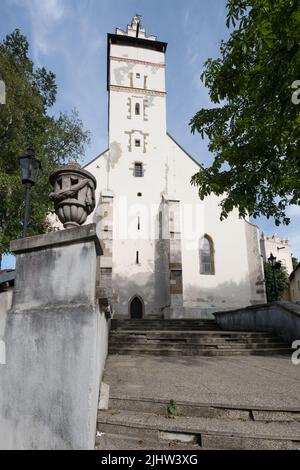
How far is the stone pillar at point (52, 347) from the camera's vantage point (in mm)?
2826

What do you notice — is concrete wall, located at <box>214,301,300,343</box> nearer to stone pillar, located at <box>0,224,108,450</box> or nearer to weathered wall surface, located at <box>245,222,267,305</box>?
stone pillar, located at <box>0,224,108,450</box>

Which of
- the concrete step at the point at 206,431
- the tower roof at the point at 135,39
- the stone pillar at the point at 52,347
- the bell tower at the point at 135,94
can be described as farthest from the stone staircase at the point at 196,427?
the tower roof at the point at 135,39

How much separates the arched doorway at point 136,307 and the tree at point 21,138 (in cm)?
677

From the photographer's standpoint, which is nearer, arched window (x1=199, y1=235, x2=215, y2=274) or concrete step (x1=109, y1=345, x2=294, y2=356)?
concrete step (x1=109, y1=345, x2=294, y2=356)

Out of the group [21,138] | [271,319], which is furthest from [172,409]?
[21,138]

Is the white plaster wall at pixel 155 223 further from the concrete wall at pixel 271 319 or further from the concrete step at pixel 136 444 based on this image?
the concrete step at pixel 136 444

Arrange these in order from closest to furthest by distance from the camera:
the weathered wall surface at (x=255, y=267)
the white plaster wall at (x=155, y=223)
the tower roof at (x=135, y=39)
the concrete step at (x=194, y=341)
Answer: the concrete step at (x=194, y=341)
the white plaster wall at (x=155, y=223)
the weathered wall surface at (x=255, y=267)
the tower roof at (x=135, y=39)

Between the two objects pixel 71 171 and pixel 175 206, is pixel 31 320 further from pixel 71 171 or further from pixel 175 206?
pixel 175 206

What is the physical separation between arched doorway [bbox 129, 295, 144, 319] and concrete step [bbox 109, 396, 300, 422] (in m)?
14.8

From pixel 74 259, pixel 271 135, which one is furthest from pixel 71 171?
pixel 271 135

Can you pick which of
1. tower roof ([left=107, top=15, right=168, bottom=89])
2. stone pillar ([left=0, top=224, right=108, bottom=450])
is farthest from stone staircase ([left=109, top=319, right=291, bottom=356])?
tower roof ([left=107, top=15, right=168, bottom=89])

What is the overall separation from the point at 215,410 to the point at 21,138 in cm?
1364

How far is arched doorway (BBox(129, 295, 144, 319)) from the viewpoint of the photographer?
1823 cm
